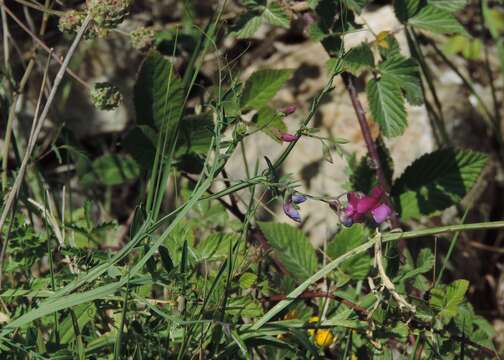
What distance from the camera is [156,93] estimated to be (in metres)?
1.97

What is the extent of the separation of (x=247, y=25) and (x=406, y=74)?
443mm

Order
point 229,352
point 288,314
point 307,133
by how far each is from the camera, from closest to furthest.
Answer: point 307,133
point 229,352
point 288,314

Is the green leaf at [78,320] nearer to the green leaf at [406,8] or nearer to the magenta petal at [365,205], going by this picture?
the magenta petal at [365,205]

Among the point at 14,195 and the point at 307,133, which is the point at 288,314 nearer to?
the point at 307,133

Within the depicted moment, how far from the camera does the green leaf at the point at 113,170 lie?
246cm

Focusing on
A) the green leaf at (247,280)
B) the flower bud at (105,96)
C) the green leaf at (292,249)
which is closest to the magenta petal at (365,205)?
the green leaf at (247,280)

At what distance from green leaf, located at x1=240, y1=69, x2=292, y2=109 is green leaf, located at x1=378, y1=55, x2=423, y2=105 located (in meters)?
0.26

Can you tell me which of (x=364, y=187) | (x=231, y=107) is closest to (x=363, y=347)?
(x=364, y=187)

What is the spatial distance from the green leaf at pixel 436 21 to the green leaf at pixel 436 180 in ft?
1.06

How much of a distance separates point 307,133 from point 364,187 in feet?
2.11

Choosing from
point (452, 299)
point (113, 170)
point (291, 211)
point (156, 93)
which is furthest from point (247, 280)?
point (113, 170)

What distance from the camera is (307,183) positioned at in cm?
266

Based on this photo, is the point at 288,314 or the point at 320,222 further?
the point at 320,222

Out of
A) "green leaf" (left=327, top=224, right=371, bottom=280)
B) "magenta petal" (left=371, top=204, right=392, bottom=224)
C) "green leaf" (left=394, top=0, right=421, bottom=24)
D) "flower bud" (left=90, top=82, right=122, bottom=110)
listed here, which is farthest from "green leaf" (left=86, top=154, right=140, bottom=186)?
"magenta petal" (left=371, top=204, right=392, bottom=224)
